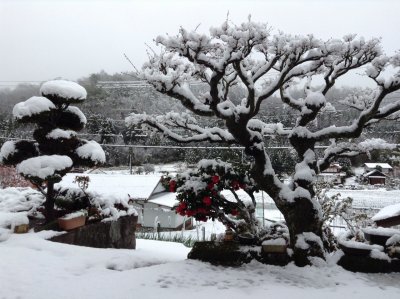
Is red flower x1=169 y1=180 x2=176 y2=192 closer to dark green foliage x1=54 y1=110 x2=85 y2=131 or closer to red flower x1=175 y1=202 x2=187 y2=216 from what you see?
red flower x1=175 y1=202 x2=187 y2=216

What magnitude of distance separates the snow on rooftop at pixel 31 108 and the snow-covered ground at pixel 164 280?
2415 millimetres

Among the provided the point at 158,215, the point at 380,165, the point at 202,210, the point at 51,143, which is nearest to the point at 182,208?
the point at 202,210

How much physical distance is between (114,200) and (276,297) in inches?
191

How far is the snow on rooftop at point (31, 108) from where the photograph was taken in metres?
5.83

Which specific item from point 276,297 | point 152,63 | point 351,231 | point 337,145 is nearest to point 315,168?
point 337,145

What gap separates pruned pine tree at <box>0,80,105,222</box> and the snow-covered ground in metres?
1.66

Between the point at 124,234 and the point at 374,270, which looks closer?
the point at 374,270

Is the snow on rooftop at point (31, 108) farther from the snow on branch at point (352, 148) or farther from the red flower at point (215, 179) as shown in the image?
the snow on branch at point (352, 148)

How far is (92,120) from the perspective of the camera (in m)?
21.1

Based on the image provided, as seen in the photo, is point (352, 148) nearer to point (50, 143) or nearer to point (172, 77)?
point (172, 77)

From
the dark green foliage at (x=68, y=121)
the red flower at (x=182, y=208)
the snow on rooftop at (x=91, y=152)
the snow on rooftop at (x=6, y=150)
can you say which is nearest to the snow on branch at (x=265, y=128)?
the red flower at (x=182, y=208)

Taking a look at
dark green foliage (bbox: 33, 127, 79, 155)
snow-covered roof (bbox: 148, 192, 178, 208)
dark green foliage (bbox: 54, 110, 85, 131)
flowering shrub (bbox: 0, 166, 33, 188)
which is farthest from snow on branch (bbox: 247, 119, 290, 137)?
flowering shrub (bbox: 0, 166, 33, 188)

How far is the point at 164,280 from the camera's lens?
3.48 meters

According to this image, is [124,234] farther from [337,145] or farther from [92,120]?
[92,120]
